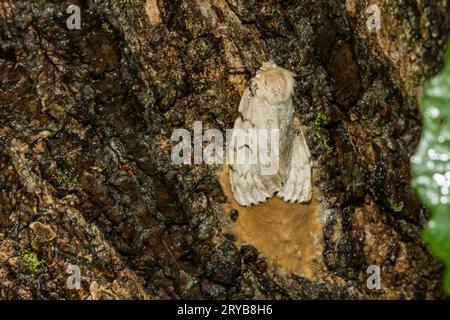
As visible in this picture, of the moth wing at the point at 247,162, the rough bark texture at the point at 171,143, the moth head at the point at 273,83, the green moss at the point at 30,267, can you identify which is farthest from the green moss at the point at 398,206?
the green moss at the point at 30,267

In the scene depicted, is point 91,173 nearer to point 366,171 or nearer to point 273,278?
point 273,278

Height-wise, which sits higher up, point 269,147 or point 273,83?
point 273,83

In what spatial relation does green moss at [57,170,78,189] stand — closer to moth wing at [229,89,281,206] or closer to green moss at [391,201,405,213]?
moth wing at [229,89,281,206]

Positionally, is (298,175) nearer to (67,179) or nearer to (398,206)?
(398,206)

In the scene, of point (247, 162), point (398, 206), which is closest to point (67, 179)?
point (247, 162)

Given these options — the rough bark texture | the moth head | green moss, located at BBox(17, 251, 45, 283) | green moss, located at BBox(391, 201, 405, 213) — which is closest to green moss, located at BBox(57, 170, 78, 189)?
the rough bark texture
